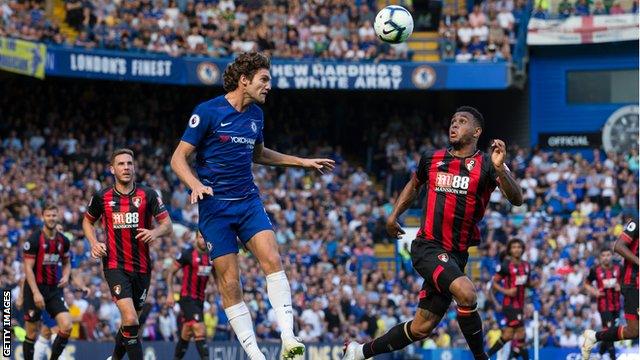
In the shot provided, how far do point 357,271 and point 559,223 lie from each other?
16.8 ft

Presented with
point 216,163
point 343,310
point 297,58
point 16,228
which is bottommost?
point 343,310

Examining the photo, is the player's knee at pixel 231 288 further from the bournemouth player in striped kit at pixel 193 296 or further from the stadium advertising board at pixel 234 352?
the stadium advertising board at pixel 234 352

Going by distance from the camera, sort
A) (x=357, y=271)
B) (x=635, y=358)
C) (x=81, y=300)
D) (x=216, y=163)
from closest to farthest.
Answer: (x=216, y=163), (x=635, y=358), (x=81, y=300), (x=357, y=271)

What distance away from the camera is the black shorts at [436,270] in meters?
11.4

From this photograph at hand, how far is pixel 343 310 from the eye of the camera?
83.0 feet

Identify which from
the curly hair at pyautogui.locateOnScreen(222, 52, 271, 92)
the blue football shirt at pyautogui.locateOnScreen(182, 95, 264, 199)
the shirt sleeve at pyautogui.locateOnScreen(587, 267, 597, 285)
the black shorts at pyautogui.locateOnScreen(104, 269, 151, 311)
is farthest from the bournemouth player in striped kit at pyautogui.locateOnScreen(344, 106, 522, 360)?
the shirt sleeve at pyautogui.locateOnScreen(587, 267, 597, 285)

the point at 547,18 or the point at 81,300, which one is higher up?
the point at 547,18

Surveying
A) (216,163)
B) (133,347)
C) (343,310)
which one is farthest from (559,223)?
(216,163)

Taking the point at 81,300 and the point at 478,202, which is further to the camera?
the point at 81,300

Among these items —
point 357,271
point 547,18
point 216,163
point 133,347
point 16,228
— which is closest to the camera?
point 216,163

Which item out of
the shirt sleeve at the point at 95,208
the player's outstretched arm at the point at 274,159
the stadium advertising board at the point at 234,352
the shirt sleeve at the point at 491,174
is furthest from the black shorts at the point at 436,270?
the stadium advertising board at the point at 234,352

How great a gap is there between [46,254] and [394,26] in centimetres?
527

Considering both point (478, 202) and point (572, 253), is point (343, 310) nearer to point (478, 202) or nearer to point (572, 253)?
point (572, 253)

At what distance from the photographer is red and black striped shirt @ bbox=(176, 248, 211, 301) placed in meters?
18.2
